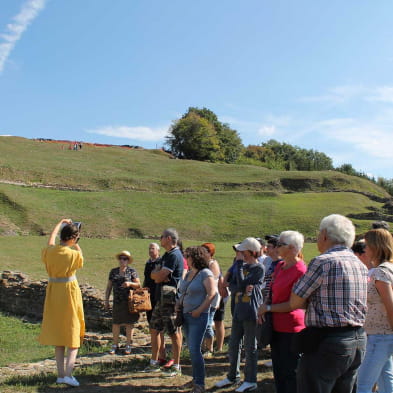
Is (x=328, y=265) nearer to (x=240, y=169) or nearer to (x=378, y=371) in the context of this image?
(x=378, y=371)

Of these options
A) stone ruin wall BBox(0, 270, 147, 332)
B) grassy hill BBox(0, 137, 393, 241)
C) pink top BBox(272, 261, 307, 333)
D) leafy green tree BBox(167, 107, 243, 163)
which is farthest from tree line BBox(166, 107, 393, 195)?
pink top BBox(272, 261, 307, 333)

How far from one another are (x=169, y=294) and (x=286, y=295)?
2.36 meters

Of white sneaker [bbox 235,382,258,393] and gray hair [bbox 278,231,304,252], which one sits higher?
gray hair [bbox 278,231,304,252]

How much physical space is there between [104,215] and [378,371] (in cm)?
3021

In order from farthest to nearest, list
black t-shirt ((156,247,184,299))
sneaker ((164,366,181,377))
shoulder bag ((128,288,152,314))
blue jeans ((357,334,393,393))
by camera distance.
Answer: shoulder bag ((128,288,152,314)) < black t-shirt ((156,247,184,299)) < sneaker ((164,366,181,377)) < blue jeans ((357,334,393,393))

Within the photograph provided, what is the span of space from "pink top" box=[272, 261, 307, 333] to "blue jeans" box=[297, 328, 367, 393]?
104 centimetres

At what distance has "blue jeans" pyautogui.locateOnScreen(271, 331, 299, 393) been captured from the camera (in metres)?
4.86

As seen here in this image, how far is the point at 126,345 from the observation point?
842cm

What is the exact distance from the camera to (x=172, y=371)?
6.60 metres

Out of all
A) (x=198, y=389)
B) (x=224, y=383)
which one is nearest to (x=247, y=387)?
(x=224, y=383)

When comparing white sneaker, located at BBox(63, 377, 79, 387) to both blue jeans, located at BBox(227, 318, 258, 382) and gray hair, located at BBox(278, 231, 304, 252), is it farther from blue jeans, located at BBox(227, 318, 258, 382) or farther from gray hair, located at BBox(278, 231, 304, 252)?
gray hair, located at BBox(278, 231, 304, 252)

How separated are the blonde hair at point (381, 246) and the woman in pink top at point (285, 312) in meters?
0.69

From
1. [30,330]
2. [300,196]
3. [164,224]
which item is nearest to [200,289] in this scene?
[30,330]

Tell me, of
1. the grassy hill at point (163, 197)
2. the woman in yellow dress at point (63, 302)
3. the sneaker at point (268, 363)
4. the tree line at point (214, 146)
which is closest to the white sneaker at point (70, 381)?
the woman in yellow dress at point (63, 302)
